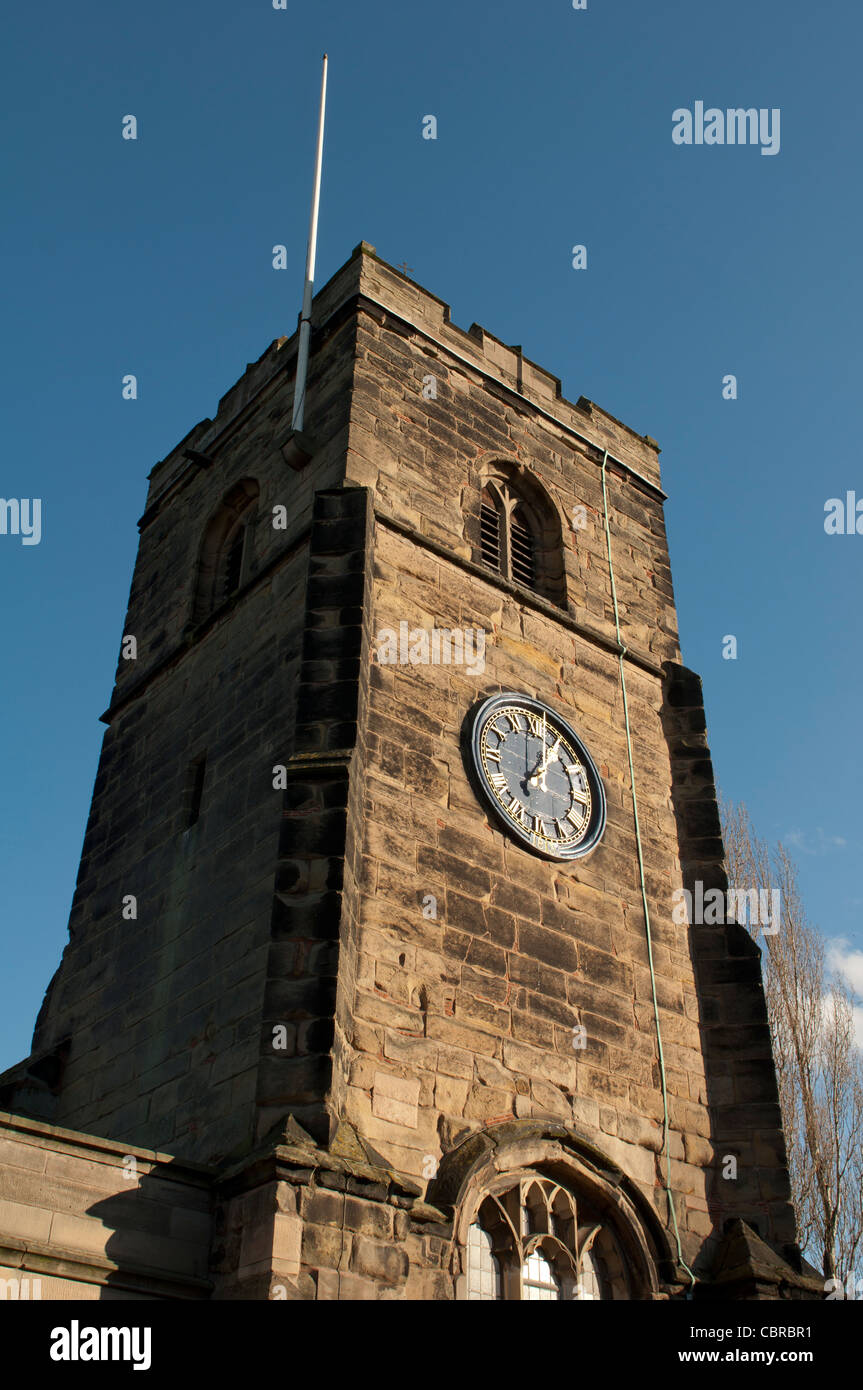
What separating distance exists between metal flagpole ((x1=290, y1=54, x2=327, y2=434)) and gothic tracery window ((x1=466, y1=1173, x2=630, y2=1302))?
809 centimetres

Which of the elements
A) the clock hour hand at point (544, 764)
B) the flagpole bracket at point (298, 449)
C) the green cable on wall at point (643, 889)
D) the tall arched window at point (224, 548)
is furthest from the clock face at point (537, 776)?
the tall arched window at point (224, 548)

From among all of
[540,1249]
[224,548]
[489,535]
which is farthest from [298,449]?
[540,1249]

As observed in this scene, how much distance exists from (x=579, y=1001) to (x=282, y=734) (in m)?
3.53

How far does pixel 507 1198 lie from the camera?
398 inches

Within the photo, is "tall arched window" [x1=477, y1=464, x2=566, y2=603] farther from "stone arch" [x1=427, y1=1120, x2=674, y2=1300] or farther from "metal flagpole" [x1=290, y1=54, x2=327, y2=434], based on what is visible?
"stone arch" [x1=427, y1=1120, x2=674, y2=1300]

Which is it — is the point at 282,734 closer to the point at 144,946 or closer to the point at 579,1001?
the point at 144,946

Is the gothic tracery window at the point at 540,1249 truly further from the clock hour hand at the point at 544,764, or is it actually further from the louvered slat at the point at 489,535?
the louvered slat at the point at 489,535

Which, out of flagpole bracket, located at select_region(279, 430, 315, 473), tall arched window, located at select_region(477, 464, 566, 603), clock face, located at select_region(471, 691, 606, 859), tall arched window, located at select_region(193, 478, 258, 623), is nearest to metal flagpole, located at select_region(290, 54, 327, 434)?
flagpole bracket, located at select_region(279, 430, 315, 473)

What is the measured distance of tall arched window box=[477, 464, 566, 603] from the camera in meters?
14.5

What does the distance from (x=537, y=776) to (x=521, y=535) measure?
377 cm

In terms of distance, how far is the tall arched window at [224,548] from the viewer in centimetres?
1505

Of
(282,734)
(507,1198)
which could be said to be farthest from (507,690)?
(507,1198)

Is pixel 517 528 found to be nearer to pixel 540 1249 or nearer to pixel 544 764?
pixel 544 764
